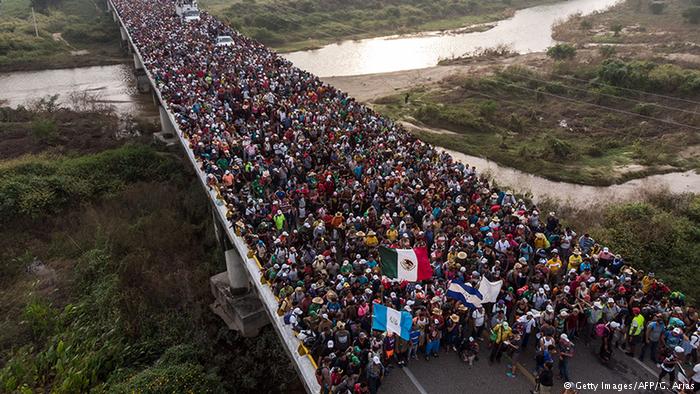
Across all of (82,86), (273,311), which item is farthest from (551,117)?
(82,86)

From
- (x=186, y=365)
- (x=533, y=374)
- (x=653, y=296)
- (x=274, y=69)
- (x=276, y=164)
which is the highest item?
(x=274, y=69)

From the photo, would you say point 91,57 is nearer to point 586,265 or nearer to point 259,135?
point 259,135

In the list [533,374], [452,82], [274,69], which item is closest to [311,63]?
[452,82]

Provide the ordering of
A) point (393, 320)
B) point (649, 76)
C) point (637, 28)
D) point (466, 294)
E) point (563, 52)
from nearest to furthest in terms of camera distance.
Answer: point (393, 320)
point (466, 294)
point (649, 76)
point (563, 52)
point (637, 28)

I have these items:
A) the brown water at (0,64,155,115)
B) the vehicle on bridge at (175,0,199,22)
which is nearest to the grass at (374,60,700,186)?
the vehicle on bridge at (175,0,199,22)

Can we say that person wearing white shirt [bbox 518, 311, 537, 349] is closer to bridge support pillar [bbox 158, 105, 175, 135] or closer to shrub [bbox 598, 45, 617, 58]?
bridge support pillar [bbox 158, 105, 175, 135]

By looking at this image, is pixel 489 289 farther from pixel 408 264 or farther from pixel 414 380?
pixel 414 380

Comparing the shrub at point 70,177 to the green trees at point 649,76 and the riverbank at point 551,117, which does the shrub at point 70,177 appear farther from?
the green trees at point 649,76
